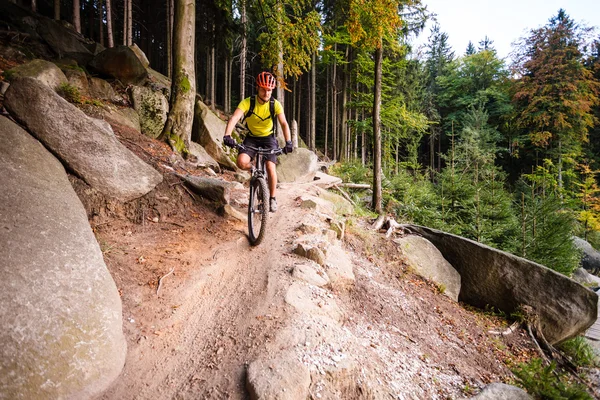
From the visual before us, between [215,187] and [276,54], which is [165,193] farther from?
[276,54]

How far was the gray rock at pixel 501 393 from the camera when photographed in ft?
11.1

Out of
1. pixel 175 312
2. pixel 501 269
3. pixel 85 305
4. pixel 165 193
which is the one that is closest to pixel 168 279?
pixel 175 312

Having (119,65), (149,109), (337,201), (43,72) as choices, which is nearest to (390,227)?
(337,201)

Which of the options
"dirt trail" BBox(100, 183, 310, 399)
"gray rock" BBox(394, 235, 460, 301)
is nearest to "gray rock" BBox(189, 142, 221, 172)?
"dirt trail" BBox(100, 183, 310, 399)

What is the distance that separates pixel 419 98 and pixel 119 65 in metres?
30.0

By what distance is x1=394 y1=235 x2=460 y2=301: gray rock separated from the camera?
6891mm

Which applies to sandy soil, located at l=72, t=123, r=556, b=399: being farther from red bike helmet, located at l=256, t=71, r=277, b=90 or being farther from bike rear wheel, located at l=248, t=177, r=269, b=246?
red bike helmet, located at l=256, t=71, r=277, b=90

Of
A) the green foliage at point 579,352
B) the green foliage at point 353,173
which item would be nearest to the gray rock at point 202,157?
the green foliage at point 353,173

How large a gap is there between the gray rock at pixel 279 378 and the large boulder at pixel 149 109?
24.2 feet

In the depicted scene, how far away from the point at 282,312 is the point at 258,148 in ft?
8.96

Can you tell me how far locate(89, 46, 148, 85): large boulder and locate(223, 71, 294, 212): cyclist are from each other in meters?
6.21

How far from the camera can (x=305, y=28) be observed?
7.86 metres

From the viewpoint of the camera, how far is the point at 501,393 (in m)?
3.47

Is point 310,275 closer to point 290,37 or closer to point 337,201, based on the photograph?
point 337,201
